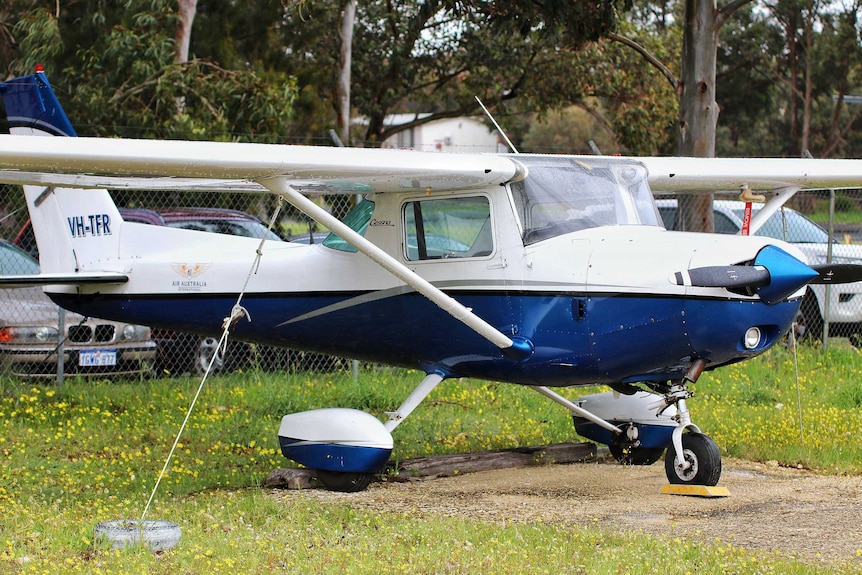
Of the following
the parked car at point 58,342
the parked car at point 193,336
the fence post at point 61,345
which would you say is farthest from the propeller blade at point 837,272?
the fence post at point 61,345

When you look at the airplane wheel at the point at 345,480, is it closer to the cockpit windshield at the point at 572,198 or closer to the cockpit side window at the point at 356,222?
the cockpit side window at the point at 356,222

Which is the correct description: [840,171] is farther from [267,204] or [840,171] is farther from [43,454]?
[267,204]

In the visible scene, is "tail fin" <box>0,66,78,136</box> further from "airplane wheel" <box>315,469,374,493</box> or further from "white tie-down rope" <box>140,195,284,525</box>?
"airplane wheel" <box>315,469,374,493</box>

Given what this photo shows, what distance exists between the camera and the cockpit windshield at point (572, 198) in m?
7.55

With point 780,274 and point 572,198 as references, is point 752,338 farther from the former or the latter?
point 572,198

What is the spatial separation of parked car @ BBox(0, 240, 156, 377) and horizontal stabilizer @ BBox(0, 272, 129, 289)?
2.22 meters

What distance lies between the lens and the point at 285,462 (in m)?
8.74

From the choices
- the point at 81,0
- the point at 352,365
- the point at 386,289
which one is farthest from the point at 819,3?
the point at 386,289

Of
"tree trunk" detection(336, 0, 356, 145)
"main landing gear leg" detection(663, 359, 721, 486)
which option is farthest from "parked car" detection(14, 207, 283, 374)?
"tree trunk" detection(336, 0, 356, 145)

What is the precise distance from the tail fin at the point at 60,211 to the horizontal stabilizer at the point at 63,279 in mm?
306

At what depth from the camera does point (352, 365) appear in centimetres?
1210

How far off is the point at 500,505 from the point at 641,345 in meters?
1.43

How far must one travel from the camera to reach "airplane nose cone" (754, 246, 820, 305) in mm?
6668

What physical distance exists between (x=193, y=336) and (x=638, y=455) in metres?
4.86
